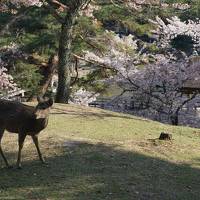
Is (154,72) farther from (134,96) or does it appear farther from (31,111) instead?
(31,111)

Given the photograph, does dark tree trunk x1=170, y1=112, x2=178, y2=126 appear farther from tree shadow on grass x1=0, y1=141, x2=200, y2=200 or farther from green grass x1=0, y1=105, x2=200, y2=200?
tree shadow on grass x1=0, y1=141, x2=200, y2=200

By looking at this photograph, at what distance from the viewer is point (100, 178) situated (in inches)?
286

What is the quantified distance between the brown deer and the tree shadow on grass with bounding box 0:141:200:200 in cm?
61

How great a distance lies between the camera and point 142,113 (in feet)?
65.4

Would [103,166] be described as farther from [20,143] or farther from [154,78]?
[154,78]

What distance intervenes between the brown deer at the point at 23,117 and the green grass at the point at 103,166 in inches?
24.1

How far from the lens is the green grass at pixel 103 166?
266 inches

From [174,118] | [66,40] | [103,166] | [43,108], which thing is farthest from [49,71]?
[43,108]

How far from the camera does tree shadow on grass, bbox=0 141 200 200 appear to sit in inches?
262

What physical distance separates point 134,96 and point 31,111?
1311cm

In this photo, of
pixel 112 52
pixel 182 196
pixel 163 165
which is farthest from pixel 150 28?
pixel 182 196

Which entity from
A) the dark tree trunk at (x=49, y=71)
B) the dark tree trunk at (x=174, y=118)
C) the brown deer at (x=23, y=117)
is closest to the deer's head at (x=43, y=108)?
the brown deer at (x=23, y=117)

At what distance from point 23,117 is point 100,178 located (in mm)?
1370

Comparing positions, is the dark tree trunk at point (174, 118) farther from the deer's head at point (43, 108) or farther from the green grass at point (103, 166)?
the deer's head at point (43, 108)
